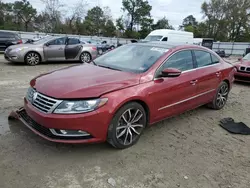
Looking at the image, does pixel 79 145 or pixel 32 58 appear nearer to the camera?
pixel 79 145

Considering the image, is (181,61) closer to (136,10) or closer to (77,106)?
(77,106)

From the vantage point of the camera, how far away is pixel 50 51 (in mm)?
10211

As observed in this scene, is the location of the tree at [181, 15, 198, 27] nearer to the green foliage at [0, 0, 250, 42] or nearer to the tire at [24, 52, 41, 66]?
the green foliage at [0, 0, 250, 42]

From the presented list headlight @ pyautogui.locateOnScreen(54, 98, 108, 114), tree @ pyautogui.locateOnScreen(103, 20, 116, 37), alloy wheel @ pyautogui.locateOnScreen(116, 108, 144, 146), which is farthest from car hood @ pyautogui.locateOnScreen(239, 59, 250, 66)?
tree @ pyautogui.locateOnScreen(103, 20, 116, 37)

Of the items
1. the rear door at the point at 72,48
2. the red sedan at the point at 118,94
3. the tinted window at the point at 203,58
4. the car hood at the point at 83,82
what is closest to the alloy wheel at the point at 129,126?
the red sedan at the point at 118,94

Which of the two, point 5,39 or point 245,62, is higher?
point 5,39

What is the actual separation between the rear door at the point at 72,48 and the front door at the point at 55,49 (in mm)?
221

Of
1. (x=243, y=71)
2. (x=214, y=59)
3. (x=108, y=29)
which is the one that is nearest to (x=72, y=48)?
(x=243, y=71)

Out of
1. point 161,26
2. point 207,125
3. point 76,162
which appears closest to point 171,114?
point 207,125

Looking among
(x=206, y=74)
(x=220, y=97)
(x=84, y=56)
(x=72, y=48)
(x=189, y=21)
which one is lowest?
(x=220, y=97)

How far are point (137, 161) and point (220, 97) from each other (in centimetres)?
311

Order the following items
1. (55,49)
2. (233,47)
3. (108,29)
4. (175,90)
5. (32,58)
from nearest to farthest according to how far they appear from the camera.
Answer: (175,90), (32,58), (55,49), (233,47), (108,29)

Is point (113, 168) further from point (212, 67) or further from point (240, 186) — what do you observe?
point (212, 67)

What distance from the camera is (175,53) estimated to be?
379 cm
